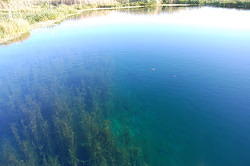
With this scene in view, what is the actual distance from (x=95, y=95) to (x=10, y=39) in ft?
42.9

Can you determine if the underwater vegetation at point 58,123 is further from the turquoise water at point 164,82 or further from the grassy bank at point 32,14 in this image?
the grassy bank at point 32,14

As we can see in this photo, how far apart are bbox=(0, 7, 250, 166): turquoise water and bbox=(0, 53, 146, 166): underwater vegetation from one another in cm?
13

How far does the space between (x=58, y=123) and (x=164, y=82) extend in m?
5.00

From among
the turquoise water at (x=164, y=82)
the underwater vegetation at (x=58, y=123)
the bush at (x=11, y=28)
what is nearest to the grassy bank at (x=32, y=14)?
the bush at (x=11, y=28)

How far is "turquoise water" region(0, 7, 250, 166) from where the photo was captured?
4918 mm

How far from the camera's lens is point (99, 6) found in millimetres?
43375

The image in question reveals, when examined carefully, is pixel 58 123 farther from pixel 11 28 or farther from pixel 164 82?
pixel 11 28

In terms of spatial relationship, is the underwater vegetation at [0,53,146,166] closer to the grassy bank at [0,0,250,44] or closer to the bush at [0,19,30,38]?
the bush at [0,19,30,38]

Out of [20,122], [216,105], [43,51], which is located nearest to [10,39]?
[43,51]

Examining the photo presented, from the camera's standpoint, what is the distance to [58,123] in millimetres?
5125

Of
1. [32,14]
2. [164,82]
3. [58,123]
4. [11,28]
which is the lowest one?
[58,123]

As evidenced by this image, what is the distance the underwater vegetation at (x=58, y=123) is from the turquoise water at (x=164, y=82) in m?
0.13

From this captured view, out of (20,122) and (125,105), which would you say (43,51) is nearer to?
(20,122)

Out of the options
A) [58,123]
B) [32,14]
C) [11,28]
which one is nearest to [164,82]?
[58,123]
